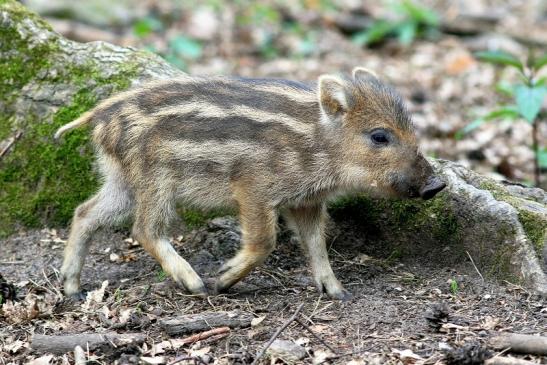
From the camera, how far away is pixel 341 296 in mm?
5898

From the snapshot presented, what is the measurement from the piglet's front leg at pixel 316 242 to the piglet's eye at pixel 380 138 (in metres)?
0.71

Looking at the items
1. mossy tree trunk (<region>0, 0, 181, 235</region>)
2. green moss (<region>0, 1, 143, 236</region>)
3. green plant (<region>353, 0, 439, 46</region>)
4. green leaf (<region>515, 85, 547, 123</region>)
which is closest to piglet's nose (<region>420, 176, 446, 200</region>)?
green leaf (<region>515, 85, 547, 123</region>)

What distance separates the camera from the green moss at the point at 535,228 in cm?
578

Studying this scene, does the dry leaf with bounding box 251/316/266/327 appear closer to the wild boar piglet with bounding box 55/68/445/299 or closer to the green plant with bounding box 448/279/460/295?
the wild boar piglet with bounding box 55/68/445/299

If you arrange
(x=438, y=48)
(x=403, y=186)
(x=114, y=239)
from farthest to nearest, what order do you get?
(x=438, y=48) < (x=114, y=239) < (x=403, y=186)

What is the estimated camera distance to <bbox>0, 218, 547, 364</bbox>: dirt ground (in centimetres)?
496

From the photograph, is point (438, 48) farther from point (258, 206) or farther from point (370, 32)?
point (258, 206)

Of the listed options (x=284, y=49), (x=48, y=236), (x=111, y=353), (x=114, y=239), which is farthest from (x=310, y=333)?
(x=284, y=49)

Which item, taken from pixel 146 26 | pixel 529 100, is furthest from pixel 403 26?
pixel 529 100

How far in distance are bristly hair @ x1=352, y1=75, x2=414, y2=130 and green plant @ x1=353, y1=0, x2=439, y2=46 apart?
30.8ft

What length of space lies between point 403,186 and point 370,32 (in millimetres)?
9992

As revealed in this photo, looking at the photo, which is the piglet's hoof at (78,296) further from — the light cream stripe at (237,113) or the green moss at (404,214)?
the green moss at (404,214)

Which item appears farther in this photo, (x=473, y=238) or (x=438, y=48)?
(x=438, y=48)

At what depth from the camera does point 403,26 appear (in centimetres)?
1542
